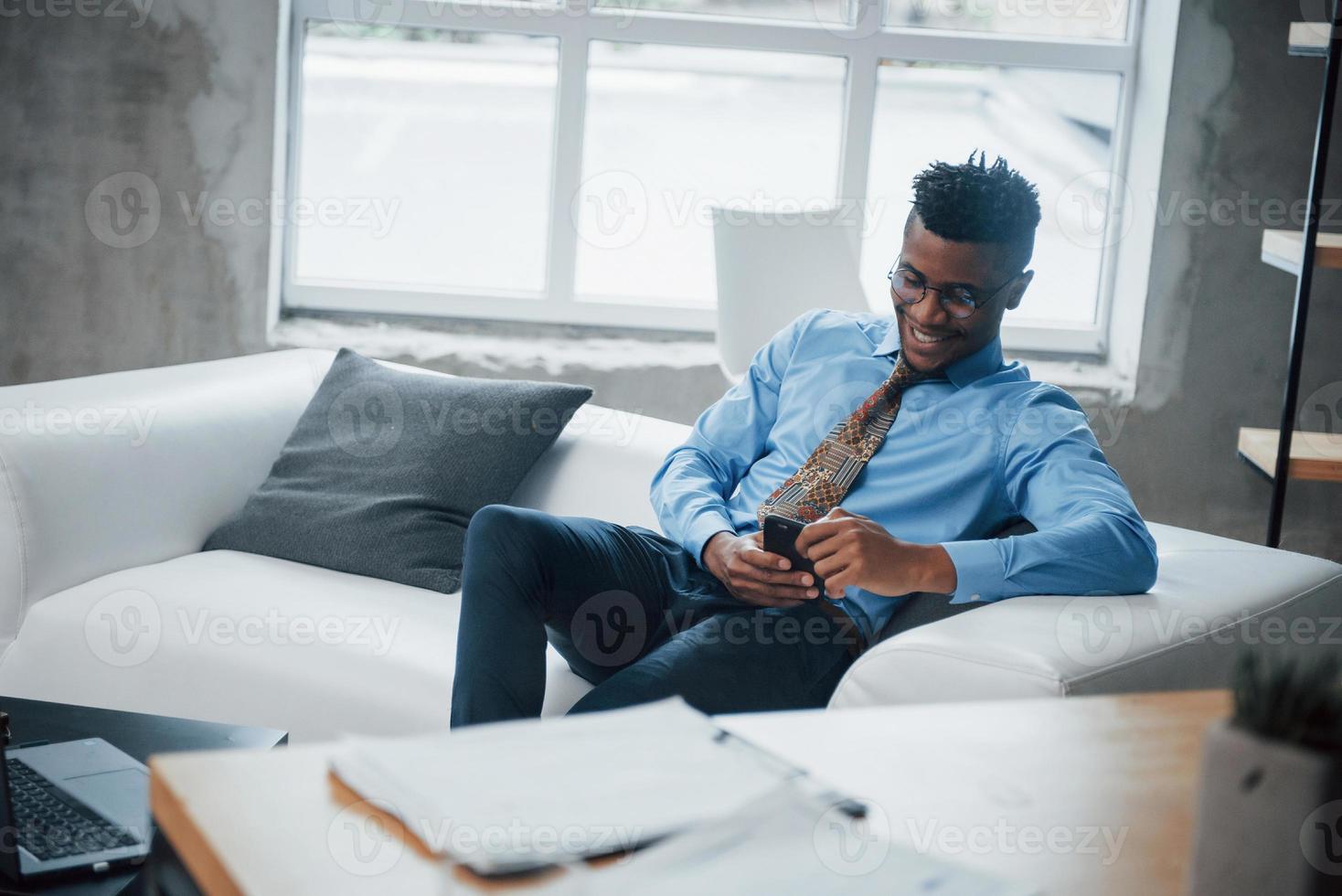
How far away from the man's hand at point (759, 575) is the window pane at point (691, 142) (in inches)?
78.8

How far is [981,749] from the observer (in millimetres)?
841

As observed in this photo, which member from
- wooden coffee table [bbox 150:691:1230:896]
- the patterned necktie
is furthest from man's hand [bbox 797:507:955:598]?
wooden coffee table [bbox 150:691:1230:896]

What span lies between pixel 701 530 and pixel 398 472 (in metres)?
0.58

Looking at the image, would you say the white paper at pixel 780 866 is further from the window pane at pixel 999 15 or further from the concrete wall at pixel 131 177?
the window pane at pixel 999 15

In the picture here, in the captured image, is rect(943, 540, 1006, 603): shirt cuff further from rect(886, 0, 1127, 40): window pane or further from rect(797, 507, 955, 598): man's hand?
rect(886, 0, 1127, 40): window pane

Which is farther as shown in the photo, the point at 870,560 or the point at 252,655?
the point at 252,655

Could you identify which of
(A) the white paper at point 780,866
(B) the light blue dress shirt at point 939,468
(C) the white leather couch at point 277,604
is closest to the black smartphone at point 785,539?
(B) the light blue dress shirt at point 939,468

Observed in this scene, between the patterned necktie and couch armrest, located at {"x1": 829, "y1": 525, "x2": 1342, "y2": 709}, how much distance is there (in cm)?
36

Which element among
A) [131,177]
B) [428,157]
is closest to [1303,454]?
[428,157]

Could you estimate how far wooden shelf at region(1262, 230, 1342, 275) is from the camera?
2238 mm

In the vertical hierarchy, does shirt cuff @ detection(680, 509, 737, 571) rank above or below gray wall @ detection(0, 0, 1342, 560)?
below

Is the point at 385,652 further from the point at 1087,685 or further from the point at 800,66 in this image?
the point at 800,66

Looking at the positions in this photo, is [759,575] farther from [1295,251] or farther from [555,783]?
[1295,251]

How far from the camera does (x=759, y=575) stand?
164cm
